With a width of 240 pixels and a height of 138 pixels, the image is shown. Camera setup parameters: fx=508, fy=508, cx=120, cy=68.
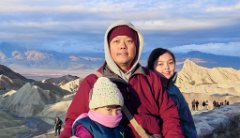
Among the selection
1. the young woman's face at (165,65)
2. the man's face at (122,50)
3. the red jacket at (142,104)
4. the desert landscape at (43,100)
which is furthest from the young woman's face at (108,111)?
the desert landscape at (43,100)

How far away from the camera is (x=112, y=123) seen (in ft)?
10.2

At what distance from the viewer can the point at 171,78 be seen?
13.8ft

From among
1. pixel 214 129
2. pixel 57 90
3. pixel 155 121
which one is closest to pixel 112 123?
pixel 155 121

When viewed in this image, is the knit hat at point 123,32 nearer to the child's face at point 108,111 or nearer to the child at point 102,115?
the child at point 102,115

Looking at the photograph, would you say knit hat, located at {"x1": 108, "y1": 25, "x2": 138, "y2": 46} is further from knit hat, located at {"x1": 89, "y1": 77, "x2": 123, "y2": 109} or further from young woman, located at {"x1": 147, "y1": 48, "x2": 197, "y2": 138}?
young woman, located at {"x1": 147, "y1": 48, "x2": 197, "y2": 138}

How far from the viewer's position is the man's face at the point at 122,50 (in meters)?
3.39

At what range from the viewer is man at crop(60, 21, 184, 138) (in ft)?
11.1

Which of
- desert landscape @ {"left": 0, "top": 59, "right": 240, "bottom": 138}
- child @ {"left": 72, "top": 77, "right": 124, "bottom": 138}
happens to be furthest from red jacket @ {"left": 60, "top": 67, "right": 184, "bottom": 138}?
desert landscape @ {"left": 0, "top": 59, "right": 240, "bottom": 138}

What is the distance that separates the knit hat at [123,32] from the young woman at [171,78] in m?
0.75

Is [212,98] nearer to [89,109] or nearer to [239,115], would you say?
[239,115]

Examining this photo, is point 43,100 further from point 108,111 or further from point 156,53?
point 108,111

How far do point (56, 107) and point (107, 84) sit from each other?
49.2 meters

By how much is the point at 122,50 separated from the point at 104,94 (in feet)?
1.25

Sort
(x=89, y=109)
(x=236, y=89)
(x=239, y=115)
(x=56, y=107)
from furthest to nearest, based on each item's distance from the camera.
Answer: (x=236, y=89) < (x=56, y=107) < (x=239, y=115) < (x=89, y=109)
